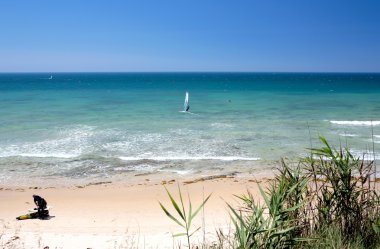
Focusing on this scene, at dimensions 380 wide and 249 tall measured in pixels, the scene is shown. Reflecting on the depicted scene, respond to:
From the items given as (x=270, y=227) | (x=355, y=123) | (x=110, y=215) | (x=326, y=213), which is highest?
(x=270, y=227)

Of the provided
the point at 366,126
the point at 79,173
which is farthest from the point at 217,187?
the point at 366,126

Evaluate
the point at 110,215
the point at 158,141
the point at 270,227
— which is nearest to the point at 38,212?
the point at 110,215

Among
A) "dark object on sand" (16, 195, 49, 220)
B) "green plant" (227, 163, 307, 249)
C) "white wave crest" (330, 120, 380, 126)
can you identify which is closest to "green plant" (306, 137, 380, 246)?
"green plant" (227, 163, 307, 249)

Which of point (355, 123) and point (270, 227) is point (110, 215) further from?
point (355, 123)

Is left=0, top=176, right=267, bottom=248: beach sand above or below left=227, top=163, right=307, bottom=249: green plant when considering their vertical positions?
below

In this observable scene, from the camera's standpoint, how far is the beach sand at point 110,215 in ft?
25.0

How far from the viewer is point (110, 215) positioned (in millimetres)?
9594

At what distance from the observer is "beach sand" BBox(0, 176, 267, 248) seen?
7625 millimetres

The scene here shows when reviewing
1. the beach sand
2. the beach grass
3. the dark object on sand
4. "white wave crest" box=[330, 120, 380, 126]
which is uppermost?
the beach grass

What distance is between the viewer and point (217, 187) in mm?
12094

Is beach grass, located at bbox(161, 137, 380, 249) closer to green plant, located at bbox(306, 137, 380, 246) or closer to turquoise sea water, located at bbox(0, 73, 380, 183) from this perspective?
green plant, located at bbox(306, 137, 380, 246)

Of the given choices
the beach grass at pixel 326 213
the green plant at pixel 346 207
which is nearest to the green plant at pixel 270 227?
the beach grass at pixel 326 213

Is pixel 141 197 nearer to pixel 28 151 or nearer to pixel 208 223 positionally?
pixel 208 223

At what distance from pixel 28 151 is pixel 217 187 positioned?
1052 cm
